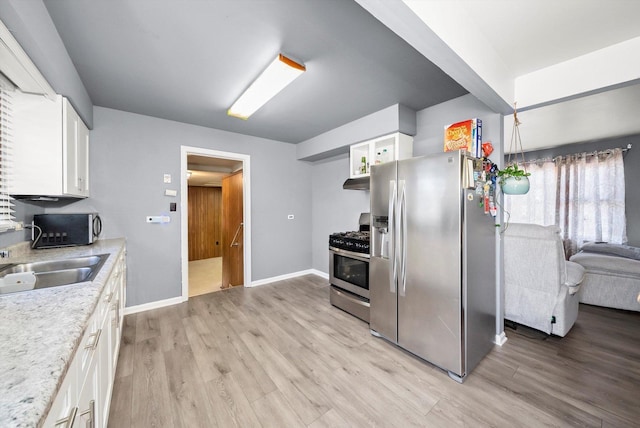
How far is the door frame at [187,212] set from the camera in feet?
10.8

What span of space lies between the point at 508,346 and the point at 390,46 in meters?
2.86

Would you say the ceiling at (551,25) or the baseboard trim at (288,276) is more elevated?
the ceiling at (551,25)

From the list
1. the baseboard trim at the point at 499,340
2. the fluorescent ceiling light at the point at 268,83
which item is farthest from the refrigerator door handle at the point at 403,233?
the fluorescent ceiling light at the point at 268,83

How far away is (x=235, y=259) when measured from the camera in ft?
14.2

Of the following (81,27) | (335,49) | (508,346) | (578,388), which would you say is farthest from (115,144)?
(578,388)

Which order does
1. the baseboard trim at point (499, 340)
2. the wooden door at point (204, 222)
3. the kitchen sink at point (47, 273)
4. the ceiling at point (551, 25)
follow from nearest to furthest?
the kitchen sink at point (47, 273)
the ceiling at point (551, 25)
the baseboard trim at point (499, 340)
the wooden door at point (204, 222)

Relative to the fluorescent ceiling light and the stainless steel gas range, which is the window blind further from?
the stainless steel gas range

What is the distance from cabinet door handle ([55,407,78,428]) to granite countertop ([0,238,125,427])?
132mm

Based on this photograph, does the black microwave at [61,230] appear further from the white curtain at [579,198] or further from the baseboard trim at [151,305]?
the white curtain at [579,198]

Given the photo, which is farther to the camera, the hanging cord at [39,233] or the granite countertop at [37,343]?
the hanging cord at [39,233]

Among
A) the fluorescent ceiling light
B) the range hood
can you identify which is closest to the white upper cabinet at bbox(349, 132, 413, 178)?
the range hood

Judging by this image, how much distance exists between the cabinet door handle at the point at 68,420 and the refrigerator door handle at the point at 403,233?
2.04m

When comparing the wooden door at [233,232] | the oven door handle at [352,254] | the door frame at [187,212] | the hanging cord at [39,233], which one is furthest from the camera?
the wooden door at [233,232]

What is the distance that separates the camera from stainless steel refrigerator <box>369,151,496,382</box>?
1.81 m
